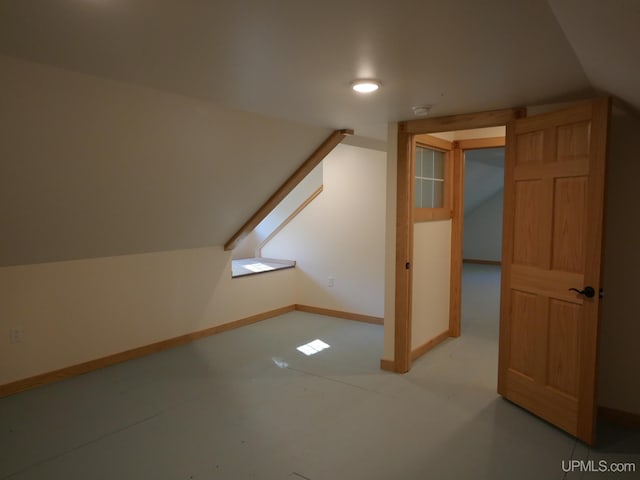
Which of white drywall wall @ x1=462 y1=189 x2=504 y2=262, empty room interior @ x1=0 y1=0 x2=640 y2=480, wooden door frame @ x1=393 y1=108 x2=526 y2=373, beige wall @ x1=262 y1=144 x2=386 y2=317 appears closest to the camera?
empty room interior @ x1=0 y1=0 x2=640 y2=480

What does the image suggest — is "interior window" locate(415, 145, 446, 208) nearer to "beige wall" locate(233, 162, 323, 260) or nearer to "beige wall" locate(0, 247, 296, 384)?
"beige wall" locate(233, 162, 323, 260)

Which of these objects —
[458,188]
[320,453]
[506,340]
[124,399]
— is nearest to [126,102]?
[124,399]

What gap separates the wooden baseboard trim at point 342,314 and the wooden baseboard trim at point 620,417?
94.0 inches

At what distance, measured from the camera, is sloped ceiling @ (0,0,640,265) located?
1.47 m

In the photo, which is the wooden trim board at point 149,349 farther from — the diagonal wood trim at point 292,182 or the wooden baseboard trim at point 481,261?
the wooden baseboard trim at point 481,261

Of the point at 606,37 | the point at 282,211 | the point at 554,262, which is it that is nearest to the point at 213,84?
the point at 606,37

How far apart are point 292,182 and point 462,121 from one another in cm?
170

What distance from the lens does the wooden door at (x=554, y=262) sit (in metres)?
2.34

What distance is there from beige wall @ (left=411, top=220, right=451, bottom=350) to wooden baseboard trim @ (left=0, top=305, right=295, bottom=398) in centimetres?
201

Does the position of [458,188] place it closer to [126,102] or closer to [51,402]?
[126,102]

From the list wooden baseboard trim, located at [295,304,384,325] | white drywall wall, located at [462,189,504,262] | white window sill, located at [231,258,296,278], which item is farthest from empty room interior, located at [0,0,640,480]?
white drywall wall, located at [462,189,504,262]

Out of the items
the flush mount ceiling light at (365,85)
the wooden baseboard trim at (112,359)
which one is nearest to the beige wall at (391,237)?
the flush mount ceiling light at (365,85)

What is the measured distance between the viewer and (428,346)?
13.2 ft

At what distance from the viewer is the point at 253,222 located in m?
4.42
